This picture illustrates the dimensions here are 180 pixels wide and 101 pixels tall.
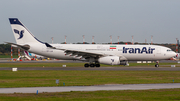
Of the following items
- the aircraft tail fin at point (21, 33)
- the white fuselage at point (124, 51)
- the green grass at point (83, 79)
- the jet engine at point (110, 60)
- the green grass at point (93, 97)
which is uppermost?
the aircraft tail fin at point (21, 33)

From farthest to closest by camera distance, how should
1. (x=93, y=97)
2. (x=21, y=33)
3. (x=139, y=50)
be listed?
1. (x=21, y=33)
2. (x=139, y=50)
3. (x=93, y=97)

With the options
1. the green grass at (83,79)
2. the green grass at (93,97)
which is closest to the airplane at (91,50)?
the green grass at (83,79)

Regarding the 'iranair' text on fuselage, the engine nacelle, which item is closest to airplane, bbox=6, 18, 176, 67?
the 'iranair' text on fuselage

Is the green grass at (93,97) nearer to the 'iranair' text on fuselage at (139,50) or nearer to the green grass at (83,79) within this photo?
the green grass at (83,79)

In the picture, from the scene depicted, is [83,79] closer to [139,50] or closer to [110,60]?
[110,60]

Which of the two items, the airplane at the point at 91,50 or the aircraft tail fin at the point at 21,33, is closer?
the airplane at the point at 91,50

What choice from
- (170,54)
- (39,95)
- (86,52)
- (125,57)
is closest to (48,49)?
(86,52)

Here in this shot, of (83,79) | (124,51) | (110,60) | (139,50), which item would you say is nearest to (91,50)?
(110,60)

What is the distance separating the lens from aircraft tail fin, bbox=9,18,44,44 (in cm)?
5241

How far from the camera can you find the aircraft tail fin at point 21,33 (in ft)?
172

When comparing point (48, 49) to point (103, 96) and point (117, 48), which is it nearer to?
point (117, 48)

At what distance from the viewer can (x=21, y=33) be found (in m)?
52.7

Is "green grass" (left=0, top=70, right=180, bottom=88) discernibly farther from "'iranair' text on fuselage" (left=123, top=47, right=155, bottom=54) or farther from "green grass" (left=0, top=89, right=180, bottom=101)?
"'iranair' text on fuselage" (left=123, top=47, right=155, bottom=54)

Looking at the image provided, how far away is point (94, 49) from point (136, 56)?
341 inches
